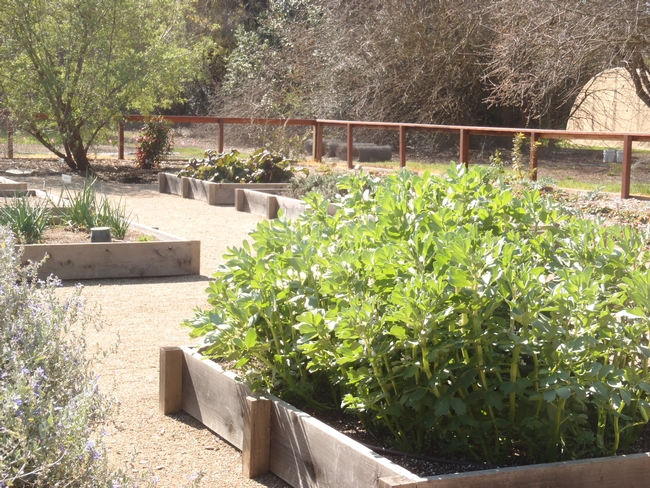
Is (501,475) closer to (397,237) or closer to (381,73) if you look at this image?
(397,237)

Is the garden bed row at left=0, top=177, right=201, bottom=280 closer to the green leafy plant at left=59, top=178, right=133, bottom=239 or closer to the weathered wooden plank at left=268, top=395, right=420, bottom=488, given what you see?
the green leafy plant at left=59, top=178, right=133, bottom=239

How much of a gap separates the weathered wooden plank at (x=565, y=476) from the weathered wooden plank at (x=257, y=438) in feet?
2.97

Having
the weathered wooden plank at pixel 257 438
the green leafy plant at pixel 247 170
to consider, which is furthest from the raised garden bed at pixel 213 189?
the weathered wooden plank at pixel 257 438

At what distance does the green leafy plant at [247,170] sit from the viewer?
46.2 feet

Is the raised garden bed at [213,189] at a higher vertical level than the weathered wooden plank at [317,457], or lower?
higher

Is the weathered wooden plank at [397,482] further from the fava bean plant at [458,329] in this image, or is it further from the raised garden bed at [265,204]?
the raised garden bed at [265,204]

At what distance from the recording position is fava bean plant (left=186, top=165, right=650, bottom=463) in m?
2.88

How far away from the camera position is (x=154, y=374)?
4.89m

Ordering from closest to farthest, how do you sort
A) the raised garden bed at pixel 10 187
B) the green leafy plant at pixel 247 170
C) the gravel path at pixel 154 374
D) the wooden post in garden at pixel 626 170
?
the gravel path at pixel 154 374, the wooden post in garden at pixel 626 170, the raised garden bed at pixel 10 187, the green leafy plant at pixel 247 170

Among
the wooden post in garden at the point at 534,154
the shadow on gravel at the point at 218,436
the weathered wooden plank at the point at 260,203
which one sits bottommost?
the shadow on gravel at the point at 218,436

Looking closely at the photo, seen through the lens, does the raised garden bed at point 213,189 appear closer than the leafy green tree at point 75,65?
Yes

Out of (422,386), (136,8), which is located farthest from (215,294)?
(136,8)

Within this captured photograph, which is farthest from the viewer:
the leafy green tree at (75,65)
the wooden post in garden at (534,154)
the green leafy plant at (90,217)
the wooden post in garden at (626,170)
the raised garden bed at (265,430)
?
the leafy green tree at (75,65)

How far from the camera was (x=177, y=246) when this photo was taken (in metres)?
7.80
